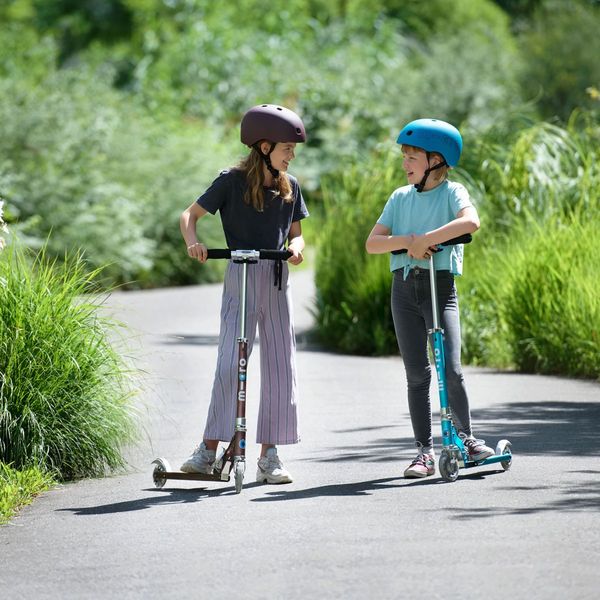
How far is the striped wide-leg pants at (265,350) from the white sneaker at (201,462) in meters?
0.07

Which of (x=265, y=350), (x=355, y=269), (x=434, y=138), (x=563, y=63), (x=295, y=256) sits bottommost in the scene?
(x=265, y=350)

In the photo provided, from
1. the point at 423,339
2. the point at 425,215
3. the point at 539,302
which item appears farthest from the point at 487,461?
the point at 539,302

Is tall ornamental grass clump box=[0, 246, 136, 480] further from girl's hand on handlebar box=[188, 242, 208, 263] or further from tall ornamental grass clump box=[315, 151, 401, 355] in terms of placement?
tall ornamental grass clump box=[315, 151, 401, 355]

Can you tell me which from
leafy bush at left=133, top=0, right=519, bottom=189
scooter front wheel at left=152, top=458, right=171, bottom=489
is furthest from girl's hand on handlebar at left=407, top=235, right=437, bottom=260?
leafy bush at left=133, top=0, right=519, bottom=189

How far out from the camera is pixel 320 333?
15875 millimetres

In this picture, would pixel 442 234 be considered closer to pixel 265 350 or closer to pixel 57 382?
pixel 265 350

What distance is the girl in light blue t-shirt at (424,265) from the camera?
23.7 feet

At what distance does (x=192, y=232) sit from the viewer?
7203mm

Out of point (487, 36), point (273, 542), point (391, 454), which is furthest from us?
point (487, 36)

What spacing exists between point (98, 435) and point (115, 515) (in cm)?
107

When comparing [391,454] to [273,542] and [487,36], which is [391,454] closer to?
[273,542]

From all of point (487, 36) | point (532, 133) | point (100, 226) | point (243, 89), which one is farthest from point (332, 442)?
point (487, 36)

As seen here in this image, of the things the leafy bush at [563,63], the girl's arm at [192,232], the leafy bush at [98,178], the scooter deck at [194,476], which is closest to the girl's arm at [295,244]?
the girl's arm at [192,232]

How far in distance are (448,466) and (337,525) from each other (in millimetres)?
1108
